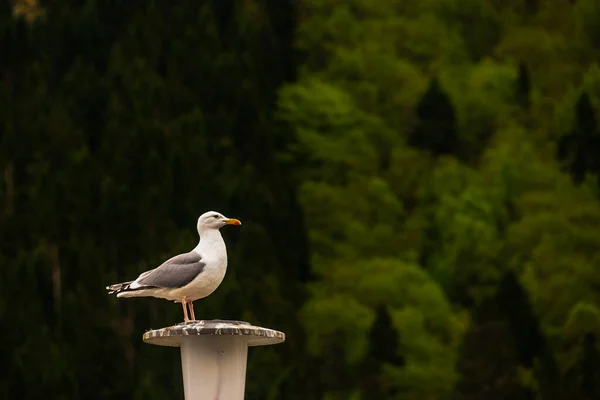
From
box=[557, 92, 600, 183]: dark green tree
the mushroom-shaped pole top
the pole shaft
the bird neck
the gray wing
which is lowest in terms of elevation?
the pole shaft

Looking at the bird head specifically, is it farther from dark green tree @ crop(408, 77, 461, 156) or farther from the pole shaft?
dark green tree @ crop(408, 77, 461, 156)

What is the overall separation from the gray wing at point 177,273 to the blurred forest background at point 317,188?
25.3 m

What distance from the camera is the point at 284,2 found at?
56.8 meters

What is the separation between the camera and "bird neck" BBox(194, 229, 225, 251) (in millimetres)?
12445

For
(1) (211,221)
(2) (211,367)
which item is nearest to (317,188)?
(1) (211,221)

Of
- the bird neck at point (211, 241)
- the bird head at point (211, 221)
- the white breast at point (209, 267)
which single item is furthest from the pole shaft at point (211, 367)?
the bird head at point (211, 221)

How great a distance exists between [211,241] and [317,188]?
4078 centimetres

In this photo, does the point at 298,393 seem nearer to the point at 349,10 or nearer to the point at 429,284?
the point at 429,284

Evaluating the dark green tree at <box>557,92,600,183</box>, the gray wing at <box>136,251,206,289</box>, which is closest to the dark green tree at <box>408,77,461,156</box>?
the dark green tree at <box>557,92,600,183</box>

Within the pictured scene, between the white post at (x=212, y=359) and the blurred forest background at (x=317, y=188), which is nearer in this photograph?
the white post at (x=212, y=359)

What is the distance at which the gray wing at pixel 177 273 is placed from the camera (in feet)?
40.5

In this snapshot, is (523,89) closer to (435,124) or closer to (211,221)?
(435,124)

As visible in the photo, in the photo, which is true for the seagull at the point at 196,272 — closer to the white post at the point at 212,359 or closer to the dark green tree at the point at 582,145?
the white post at the point at 212,359

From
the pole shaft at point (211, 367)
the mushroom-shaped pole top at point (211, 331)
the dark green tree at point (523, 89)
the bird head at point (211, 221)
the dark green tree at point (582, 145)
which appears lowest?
the pole shaft at point (211, 367)
